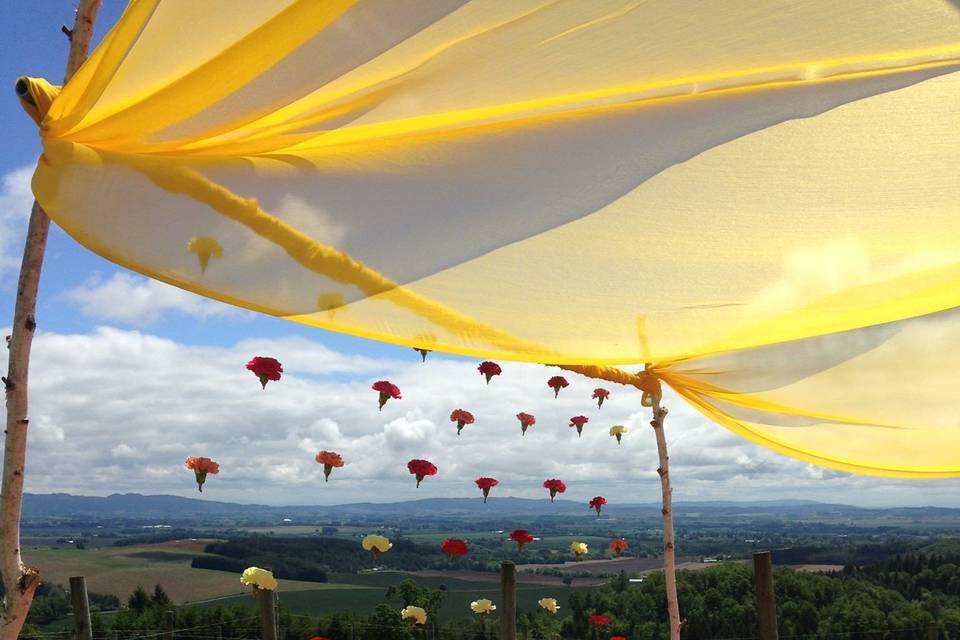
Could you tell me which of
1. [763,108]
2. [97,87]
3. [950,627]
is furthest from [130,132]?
[950,627]

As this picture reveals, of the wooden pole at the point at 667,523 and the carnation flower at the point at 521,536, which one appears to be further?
the carnation flower at the point at 521,536

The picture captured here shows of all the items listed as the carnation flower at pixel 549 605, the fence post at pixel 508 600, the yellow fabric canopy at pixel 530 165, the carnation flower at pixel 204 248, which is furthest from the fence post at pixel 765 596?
the carnation flower at pixel 204 248

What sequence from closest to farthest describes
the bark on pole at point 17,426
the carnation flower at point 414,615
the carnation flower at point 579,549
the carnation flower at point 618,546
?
the bark on pole at point 17,426 → the carnation flower at point 579,549 → the carnation flower at point 414,615 → the carnation flower at point 618,546

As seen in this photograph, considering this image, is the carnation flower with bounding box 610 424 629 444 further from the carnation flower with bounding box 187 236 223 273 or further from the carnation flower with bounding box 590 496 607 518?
the carnation flower with bounding box 187 236 223 273

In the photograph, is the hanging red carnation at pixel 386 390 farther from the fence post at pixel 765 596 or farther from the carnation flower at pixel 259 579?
the fence post at pixel 765 596

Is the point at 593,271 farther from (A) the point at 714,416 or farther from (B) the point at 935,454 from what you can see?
(B) the point at 935,454

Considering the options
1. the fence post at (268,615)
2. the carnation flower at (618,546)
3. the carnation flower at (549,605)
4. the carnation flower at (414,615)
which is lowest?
the carnation flower at (549,605)

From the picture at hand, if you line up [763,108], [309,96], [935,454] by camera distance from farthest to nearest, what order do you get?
[935,454], [763,108], [309,96]
